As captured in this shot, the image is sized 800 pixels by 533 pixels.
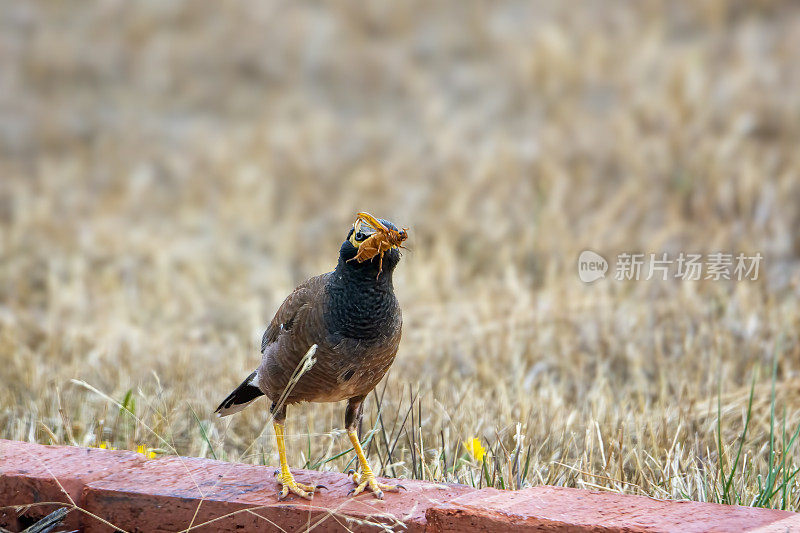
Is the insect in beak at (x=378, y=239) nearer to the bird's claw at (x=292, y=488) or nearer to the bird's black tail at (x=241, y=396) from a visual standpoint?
the bird's claw at (x=292, y=488)

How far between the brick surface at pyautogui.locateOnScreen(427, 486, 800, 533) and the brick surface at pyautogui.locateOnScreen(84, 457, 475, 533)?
0.38 feet

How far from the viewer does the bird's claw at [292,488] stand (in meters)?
2.59

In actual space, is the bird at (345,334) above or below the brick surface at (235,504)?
above

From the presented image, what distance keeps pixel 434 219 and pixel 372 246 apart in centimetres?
530

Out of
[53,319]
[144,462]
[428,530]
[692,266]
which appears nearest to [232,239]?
[53,319]

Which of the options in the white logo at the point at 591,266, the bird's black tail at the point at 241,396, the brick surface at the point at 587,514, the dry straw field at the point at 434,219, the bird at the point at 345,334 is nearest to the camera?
the brick surface at the point at 587,514

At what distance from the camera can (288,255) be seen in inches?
293

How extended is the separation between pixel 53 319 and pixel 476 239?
10.2ft

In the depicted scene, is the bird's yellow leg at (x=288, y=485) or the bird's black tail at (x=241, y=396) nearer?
the bird's yellow leg at (x=288, y=485)

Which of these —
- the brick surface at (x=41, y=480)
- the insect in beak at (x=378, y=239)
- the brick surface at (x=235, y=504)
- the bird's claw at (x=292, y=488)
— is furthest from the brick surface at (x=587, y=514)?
the brick surface at (x=41, y=480)

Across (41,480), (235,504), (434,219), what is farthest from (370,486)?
(434,219)


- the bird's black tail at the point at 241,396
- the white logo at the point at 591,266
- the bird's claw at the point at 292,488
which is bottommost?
the bird's claw at the point at 292,488

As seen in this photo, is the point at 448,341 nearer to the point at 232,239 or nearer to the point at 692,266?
the point at 692,266

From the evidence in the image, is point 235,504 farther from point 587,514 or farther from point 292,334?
point 587,514
